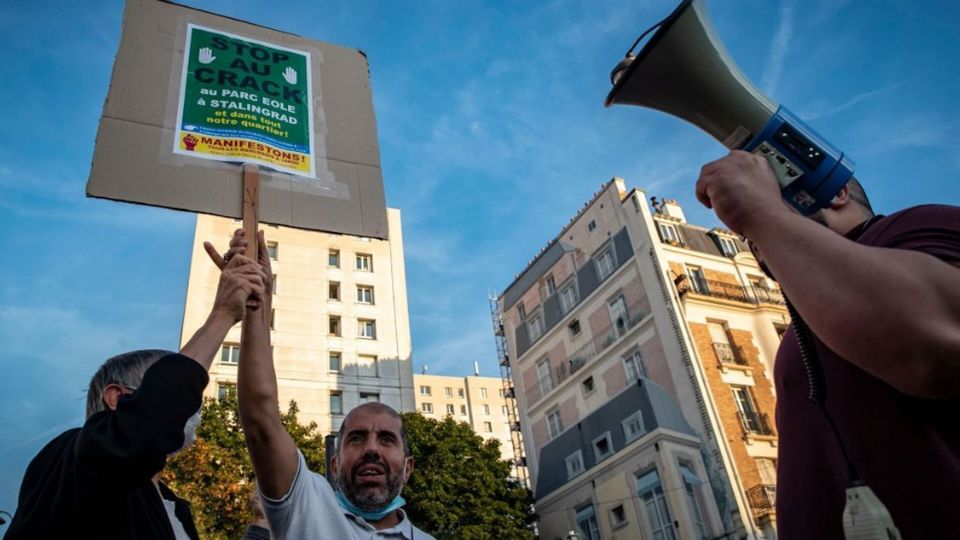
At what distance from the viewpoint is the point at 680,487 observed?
24000 millimetres

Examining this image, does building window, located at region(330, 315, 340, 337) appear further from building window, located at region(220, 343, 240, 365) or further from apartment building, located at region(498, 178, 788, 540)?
apartment building, located at region(498, 178, 788, 540)

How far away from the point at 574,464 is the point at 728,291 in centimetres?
1160

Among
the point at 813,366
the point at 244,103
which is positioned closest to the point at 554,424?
the point at 244,103

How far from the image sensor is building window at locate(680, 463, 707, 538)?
78.8 feet

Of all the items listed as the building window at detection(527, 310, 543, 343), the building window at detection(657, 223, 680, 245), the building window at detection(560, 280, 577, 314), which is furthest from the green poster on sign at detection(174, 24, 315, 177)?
the building window at detection(527, 310, 543, 343)

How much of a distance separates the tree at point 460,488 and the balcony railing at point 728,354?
10919mm

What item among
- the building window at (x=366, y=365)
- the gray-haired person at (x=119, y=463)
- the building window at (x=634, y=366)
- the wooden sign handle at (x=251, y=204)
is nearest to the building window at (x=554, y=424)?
the building window at (x=634, y=366)

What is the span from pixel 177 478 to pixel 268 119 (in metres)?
17.9

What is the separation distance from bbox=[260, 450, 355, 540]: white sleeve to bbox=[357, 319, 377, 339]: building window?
1314 inches

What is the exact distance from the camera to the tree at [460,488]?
24891 mm

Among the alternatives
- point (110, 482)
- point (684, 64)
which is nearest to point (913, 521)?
point (684, 64)

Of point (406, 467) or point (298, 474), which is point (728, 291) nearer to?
point (406, 467)

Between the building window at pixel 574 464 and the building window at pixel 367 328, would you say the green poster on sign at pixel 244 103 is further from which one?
the building window at pixel 367 328

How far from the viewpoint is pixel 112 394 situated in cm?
234
